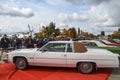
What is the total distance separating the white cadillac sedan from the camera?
32.1 feet

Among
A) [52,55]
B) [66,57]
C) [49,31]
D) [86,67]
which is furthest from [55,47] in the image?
[49,31]

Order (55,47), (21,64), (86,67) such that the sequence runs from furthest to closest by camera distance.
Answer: (21,64), (55,47), (86,67)

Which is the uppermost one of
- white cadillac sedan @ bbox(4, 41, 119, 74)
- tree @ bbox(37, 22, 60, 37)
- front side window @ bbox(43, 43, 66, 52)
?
tree @ bbox(37, 22, 60, 37)

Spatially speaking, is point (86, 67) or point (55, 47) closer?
point (86, 67)

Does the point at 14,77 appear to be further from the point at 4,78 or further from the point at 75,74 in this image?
the point at 75,74

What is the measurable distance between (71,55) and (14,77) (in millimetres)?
2635

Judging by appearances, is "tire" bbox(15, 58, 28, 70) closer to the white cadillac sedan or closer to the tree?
the white cadillac sedan

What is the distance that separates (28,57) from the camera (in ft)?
34.6

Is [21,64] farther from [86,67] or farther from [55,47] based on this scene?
[86,67]

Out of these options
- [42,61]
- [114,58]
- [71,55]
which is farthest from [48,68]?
[114,58]

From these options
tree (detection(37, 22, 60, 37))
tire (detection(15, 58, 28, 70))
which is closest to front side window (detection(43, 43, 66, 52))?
tire (detection(15, 58, 28, 70))

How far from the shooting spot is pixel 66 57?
10008 millimetres

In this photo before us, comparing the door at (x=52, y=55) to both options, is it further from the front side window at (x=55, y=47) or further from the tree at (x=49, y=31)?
the tree at (x=49, y=31)

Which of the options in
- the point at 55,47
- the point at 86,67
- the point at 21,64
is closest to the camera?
the point at 86,67
